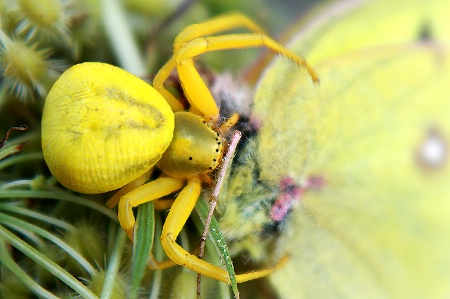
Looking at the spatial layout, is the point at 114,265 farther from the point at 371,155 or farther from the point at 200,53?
the point at 371,155

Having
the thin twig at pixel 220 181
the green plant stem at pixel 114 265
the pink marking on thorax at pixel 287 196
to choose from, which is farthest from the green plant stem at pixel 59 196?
the pink marking on thorax at pixel 287 196

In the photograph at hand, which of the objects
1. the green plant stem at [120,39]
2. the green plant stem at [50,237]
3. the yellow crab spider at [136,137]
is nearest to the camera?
the yellow crab spider at [136,137]

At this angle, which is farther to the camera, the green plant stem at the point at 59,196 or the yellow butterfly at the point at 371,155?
the yellow butterfly at the point at 371,155

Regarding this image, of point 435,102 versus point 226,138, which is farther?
point 435,102

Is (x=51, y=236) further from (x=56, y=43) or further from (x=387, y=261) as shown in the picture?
(x=387, y=261)

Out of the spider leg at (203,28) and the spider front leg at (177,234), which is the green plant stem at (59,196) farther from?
the spider leg at (203,28)

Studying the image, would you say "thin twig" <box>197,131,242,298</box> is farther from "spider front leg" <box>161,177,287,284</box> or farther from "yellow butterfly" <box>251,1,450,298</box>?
"yellow butterfly" <box>251,1,450,298</box>

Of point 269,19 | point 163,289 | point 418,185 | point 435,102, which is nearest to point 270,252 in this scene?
point 163,289
